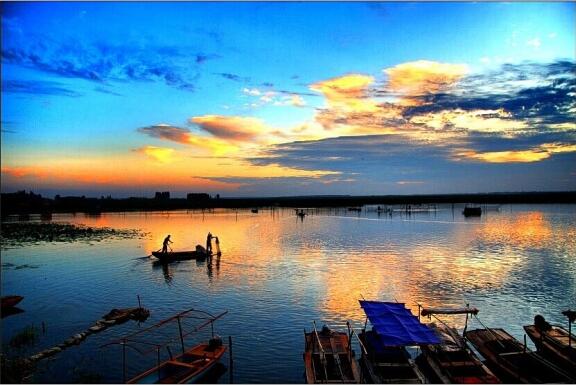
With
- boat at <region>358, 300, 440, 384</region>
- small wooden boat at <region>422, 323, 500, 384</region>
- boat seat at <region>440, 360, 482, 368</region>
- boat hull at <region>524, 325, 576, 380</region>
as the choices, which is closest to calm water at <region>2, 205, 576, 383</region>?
boat hull at <region>524, 325, 576, 380</region>

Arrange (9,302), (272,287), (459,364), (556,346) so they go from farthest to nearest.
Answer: (272,287) < (9,302) < (556,346) < (459,364)

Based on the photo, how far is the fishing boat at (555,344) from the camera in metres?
15.9

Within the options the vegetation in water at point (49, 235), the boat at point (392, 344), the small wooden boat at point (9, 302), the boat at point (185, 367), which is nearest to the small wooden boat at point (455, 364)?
the boat at point (392, 344)

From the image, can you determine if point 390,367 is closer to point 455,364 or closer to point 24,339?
point 455,364

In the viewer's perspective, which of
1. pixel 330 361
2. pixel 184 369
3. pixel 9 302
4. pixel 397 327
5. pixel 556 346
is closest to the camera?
pixel 184 369

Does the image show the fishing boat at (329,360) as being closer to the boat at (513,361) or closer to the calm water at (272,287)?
the calm water at (272,287)

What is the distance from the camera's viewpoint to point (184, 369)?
16.0 metres

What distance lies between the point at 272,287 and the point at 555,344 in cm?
1856

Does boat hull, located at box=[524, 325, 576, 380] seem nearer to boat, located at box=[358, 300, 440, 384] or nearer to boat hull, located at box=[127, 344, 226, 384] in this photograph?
boat, located at box=[358, 300, 440, 384]

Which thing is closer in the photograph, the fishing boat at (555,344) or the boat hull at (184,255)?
the fishing boat at (555,344)

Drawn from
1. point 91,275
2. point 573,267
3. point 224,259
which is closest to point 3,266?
point 91,275

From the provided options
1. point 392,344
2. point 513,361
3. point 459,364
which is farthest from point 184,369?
point 513,361

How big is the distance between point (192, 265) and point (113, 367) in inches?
952

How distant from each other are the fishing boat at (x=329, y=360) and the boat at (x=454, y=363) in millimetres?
3155
